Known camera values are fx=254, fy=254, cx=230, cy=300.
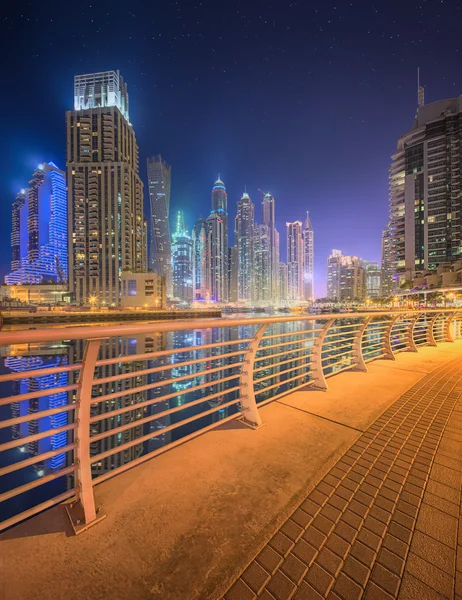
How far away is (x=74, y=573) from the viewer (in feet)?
4.81

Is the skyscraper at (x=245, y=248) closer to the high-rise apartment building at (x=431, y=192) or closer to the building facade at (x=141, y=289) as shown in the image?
the high-rise apartment building at (x=431, y=192)

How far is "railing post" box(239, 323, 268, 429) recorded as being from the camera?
3.08 metres

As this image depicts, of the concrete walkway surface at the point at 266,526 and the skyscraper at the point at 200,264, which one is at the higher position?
the skyscraper at the point at 200,264

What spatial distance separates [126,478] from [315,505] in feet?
5.27

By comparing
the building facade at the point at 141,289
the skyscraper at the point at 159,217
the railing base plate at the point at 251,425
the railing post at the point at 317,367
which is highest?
the skyscraper at the point at 159,217

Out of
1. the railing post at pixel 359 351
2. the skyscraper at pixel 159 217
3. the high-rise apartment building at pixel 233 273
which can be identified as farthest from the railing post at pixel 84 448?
the high-rise apartment building at pixel 233 273

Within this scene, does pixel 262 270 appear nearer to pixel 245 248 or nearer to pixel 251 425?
pixel 245 248

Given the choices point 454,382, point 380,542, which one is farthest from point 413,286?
point 380,542

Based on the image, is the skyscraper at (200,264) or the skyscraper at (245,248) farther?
the skyscraper at (245,248)

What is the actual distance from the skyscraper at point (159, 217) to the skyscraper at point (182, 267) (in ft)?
19.9

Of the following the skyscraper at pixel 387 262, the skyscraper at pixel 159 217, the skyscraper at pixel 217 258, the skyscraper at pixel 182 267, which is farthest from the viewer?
the skyscraper at pixel 217 258

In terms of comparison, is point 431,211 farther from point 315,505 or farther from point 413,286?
point 315,505

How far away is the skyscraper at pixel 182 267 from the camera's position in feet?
524

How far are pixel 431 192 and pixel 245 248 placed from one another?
11603 centimetres
